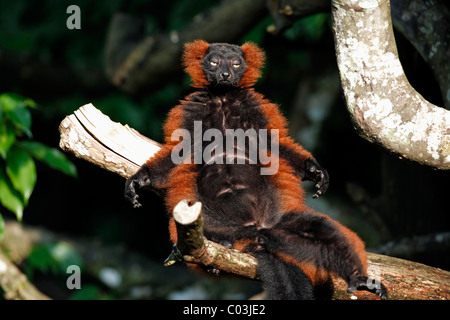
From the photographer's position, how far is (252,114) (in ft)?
16.6

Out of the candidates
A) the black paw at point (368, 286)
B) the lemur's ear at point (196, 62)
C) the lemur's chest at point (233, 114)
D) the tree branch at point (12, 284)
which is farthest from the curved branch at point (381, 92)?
the tree branch at point (12, 284)

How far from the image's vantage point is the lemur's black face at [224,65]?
5145 millimetres

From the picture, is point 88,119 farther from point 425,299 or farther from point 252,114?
point 425,299

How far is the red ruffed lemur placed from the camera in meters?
4.14

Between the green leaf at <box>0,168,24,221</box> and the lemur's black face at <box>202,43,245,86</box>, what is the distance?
192cm

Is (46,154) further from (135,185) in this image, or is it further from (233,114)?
(233,114)

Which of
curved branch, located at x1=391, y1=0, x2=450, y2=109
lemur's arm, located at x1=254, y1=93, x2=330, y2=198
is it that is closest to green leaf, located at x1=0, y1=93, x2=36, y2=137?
lemur's arm, located at x1=254, y1=93, x2=330, y2=198

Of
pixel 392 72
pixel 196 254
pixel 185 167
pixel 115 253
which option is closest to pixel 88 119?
pixel 185 167

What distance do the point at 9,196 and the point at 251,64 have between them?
2367mm

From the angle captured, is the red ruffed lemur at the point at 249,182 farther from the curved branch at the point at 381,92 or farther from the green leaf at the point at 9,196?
the green leaf at the point at 9,196

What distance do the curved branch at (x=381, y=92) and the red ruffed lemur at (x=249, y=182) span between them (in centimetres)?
74

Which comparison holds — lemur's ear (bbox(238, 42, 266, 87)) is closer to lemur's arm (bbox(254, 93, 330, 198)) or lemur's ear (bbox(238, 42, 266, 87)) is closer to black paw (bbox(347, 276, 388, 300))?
lemur's arm (bbox(254, 93, 330, 198))

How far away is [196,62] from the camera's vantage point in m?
5.39

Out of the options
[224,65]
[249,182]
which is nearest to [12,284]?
[249,182]
